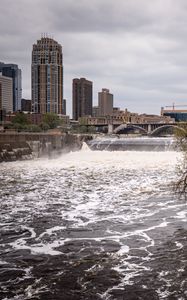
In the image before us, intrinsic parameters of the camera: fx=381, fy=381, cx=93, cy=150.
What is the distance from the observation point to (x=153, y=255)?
10.4 m

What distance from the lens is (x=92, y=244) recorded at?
11.4 metres

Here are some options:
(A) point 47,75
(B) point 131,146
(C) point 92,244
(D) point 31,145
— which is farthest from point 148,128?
(C) point 92,244

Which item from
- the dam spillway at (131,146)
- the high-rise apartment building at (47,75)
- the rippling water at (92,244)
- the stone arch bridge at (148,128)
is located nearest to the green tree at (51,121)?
the stone arch bridge at (148,128)

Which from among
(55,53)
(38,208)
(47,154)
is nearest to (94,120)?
(55,53)

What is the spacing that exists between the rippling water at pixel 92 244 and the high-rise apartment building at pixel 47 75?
6485 inches

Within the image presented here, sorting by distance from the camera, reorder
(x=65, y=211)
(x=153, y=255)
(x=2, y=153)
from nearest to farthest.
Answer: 1. (x=153, y=255)
2. (x=65, y=211)
3. (x=2, y=153)

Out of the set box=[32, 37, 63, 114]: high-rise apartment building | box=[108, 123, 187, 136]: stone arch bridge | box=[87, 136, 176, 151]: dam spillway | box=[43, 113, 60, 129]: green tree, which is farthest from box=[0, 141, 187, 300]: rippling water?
box=[32, 37, 63, 114]: high-rise apartment building

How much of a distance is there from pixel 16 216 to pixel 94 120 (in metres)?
170

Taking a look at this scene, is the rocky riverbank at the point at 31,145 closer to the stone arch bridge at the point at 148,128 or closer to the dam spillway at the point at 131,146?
the dam spillway at the point at 131,146

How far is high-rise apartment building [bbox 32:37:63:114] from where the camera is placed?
179 metres

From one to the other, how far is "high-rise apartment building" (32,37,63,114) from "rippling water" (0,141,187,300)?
165 metres

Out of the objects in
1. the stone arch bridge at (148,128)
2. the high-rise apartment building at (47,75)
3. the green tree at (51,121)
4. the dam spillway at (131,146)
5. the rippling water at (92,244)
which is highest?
the high-rise apartment building at (47,75)

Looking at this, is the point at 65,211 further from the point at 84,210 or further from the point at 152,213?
the point at 152,213

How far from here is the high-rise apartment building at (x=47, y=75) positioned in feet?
588
